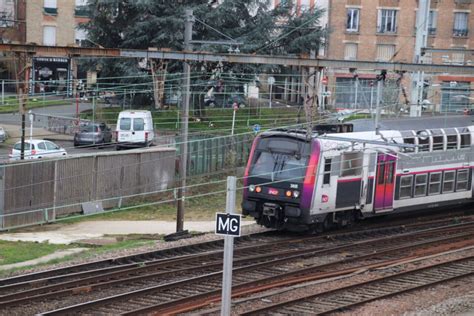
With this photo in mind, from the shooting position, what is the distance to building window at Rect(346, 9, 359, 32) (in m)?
64.7

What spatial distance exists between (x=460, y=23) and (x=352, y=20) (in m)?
9.64

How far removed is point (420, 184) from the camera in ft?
82.8

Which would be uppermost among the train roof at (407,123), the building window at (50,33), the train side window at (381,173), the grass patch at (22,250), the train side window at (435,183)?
the building window at (50,33)

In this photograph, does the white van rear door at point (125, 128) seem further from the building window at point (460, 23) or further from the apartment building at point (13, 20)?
the building window at point (460, 23)

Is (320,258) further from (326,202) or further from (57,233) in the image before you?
(57,233)

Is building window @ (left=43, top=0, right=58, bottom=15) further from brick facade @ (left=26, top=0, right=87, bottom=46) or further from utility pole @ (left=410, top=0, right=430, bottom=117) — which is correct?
utility pole @ (left=410, top=0, right=430, bottom=117)

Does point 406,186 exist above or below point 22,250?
above

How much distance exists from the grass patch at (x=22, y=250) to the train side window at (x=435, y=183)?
1194 centimetres

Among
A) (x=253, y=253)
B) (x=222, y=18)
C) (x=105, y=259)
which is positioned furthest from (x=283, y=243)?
(x=222, y=18)

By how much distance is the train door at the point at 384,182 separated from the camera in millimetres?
23438

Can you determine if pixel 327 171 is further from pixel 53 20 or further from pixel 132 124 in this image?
pixel 53 20

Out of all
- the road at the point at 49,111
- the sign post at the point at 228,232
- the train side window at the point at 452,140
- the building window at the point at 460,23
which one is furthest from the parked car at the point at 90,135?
the building window at the point at 460,23

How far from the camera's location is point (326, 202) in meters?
21.9

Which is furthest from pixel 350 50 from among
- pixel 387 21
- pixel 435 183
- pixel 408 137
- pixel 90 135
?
pixel 408 137
